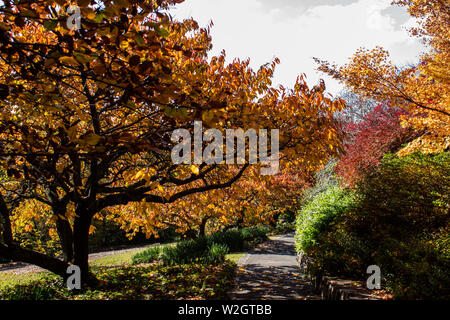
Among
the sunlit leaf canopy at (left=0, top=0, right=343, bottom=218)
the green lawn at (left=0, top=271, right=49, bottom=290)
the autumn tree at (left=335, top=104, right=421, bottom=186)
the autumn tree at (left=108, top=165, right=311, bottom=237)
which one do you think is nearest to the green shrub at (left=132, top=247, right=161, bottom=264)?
the autumn tree at (left=108, top=165, right=311, bottom=237)

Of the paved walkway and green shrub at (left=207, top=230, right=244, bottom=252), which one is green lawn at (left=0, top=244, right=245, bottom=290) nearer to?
green shrub at (left=207, top=230, right=244, bottom=252)

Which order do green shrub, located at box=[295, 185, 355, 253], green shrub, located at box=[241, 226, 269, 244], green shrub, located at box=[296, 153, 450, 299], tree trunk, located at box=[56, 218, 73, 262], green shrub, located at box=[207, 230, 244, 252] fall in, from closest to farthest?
green shrub, located at box=[296, 153, 450, 299]
tree trunk, located at box=[56, 218, 73, 262]
green shrub, located at box=[295, 185, 355, 253]
green shrub, located at box=[207, 230, 244, 252]
green shrub, located at box=[241, 226, 269, 244]

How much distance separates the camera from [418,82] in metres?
6.20

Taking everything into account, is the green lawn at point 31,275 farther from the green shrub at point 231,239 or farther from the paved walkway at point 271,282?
the paved walkway at point 271,282

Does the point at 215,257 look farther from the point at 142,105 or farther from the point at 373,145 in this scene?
the point at 373,145

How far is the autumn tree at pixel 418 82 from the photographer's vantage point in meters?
5.56

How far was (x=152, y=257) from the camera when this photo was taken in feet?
39.3

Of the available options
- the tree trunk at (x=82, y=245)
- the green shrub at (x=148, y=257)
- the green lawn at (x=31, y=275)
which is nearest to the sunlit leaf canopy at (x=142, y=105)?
the tree trunk at (x=82, y=245)

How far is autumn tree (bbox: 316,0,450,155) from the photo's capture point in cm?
556

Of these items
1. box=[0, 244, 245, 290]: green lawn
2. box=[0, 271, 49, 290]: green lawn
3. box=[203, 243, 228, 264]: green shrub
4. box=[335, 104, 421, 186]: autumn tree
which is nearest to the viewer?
box=[335, 104, 421, 186]: autumn tree

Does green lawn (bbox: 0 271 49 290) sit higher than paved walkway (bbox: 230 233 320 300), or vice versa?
paved walkway (bbox: 230 233 320 300)

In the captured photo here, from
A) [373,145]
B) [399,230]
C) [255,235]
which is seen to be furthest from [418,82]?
[255,235]
